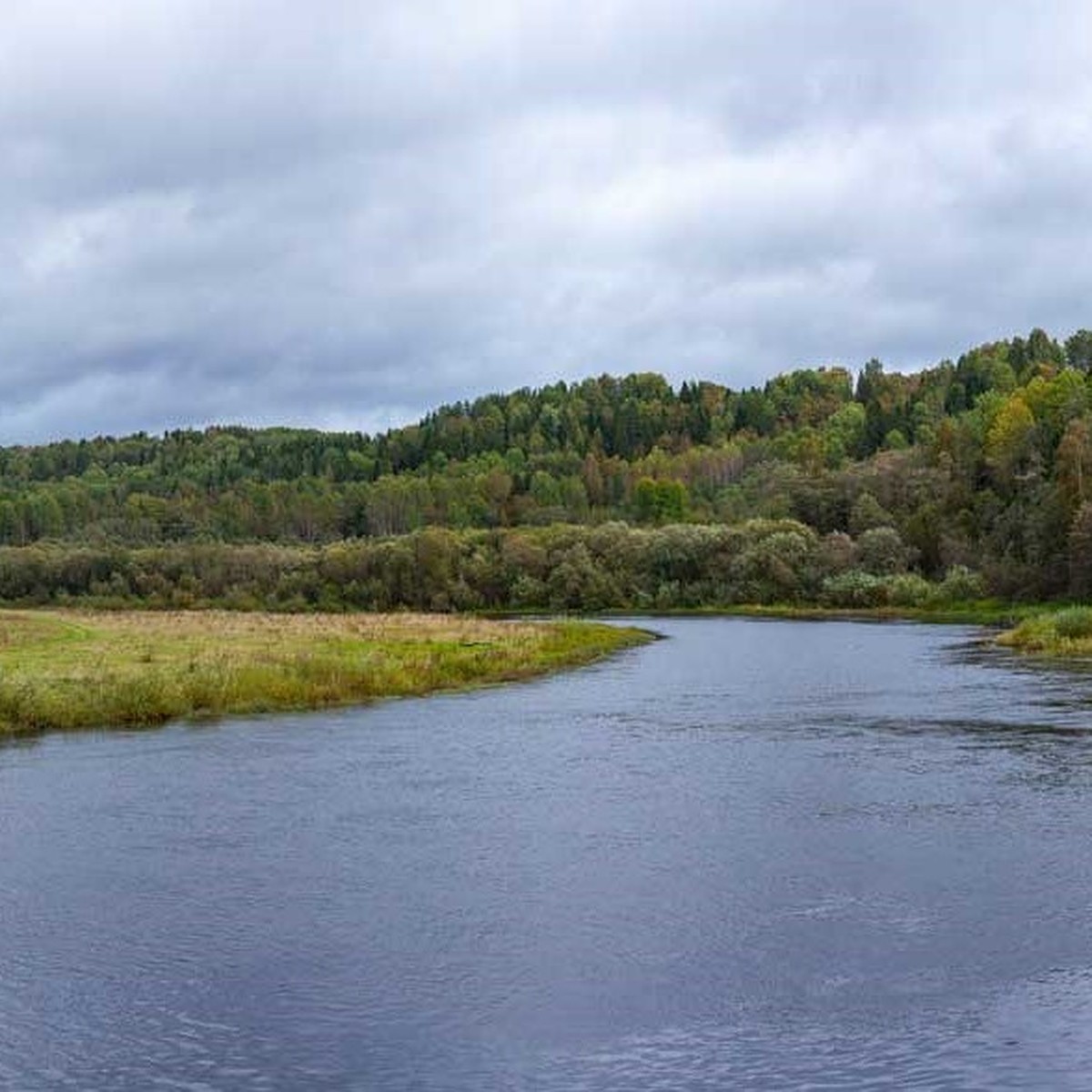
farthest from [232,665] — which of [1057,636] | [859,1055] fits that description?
[1057,636]

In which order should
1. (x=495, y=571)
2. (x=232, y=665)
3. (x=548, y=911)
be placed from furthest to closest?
1. (x=495, y=571)
2. (x=232, y=665)
3. (x=548, y=911)

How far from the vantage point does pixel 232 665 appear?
44750mm

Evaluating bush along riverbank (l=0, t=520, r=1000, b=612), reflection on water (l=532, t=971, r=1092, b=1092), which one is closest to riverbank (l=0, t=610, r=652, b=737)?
reflection on water (l=532, t=971, r=1092, b=1092)

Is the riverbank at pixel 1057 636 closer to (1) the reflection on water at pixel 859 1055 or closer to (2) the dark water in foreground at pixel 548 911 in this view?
(2) the dark water in foreground at pixel 548 911

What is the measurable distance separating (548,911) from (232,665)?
2818 centimetres

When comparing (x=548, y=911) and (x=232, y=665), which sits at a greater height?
(x=232, y=665)

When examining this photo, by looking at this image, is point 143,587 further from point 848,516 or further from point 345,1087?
point 345,1087

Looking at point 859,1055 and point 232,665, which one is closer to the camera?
point 859,1055

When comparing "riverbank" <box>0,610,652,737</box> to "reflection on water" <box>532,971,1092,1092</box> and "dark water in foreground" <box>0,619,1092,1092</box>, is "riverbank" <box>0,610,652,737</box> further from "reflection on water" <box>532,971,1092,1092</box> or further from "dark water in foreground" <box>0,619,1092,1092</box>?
"reflection on water" <box>532,971,1092,1092</box>

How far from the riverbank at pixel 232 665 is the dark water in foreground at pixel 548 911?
3377mm

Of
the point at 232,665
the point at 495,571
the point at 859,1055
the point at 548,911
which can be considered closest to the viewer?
the point at 859,1055

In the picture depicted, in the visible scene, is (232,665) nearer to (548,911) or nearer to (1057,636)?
(548,911)

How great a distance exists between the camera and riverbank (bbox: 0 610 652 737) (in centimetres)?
3806

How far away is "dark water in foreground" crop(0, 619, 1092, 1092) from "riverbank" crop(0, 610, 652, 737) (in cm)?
338
